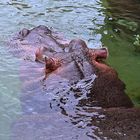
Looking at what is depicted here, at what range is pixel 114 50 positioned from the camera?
754 centimetres

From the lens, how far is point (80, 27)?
8.41 metres

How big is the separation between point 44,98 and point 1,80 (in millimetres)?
1135

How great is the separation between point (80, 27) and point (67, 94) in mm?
3739

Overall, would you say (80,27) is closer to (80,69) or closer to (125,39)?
(125,39)

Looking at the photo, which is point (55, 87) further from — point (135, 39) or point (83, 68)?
point (135, 39)

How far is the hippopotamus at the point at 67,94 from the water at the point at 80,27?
A: 21cm

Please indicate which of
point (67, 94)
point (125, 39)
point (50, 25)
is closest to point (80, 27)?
point (50, 25)

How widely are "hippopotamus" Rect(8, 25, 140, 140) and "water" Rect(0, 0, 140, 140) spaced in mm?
213

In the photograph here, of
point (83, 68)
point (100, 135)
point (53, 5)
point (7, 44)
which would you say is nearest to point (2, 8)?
point (53, 5)

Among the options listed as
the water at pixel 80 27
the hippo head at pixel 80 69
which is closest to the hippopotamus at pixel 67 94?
the hippo head at pixel 80 69

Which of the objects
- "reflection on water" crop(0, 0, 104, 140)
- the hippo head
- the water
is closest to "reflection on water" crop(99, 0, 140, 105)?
the water

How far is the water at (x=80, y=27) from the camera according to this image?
581 cm

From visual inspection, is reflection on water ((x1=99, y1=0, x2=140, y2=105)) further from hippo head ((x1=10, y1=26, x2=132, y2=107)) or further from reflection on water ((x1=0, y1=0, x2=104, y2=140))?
hippo head ((x1=10, y1=26, x2=132, y2=107))

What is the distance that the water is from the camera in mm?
5812
